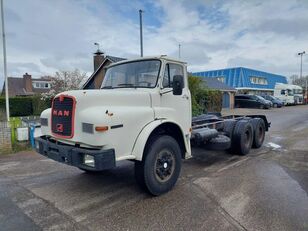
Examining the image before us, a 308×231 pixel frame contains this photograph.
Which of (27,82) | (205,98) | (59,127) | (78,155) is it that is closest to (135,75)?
(59,127)

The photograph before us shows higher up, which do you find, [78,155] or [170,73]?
[170,73]

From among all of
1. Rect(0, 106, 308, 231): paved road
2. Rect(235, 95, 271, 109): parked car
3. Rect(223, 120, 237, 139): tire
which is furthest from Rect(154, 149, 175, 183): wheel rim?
Rect(235, 95, 271, 109): parked car

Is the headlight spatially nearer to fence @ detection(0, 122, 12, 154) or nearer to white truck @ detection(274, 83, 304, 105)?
fence @ detection(0, 122, 12, 154)

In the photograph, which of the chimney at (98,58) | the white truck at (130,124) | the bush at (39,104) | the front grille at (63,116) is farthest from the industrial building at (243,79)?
the front grille at (63,116)

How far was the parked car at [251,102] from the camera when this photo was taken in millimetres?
31578

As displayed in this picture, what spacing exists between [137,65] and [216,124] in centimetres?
352

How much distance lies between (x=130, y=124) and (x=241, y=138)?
14.4 ft

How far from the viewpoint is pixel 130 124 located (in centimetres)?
408

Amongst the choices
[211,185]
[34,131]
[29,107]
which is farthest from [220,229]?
[29,107]

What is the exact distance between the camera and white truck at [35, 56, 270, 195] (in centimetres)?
380

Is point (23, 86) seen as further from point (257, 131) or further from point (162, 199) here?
point (162, 199)

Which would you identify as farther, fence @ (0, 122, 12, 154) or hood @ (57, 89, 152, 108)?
fence @ (0, 122, 12, 154)

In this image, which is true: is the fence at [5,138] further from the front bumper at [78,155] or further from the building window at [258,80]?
the building window at [258,80]

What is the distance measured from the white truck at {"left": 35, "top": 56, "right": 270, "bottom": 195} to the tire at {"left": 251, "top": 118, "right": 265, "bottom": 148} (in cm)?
393
